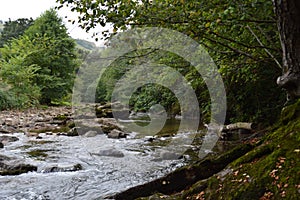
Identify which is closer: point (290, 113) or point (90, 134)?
point (290, 113)

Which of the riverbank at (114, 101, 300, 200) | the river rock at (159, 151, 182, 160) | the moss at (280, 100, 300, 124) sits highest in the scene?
the moss at (280, 100, 300, 124)

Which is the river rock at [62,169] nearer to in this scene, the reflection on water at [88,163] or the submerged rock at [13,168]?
the reflection on water at [88,163]

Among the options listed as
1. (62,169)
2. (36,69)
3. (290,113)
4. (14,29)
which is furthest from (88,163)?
(14,29)

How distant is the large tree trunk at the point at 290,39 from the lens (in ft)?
12.2

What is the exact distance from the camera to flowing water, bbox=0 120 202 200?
491 cm

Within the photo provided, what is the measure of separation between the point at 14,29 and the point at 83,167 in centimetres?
3982

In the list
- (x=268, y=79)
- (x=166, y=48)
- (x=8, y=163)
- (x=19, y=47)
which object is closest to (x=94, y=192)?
(x=8, y=163)

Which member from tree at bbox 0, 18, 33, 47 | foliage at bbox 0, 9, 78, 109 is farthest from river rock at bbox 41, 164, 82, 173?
tree at bbox 0, 18, 33, 47

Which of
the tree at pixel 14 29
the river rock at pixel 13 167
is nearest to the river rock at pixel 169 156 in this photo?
the river rock at pixel 13 167

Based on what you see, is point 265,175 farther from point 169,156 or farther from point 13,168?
point 13,168

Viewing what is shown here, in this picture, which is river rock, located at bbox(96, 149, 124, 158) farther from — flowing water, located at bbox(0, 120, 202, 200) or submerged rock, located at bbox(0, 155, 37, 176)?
submerged rock, located at bbox(0, 155, 37, 176)

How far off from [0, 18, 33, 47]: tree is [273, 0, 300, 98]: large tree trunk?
40.6 m

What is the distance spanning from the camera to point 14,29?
1617 inches

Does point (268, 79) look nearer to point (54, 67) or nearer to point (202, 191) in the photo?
point (202, 191)
